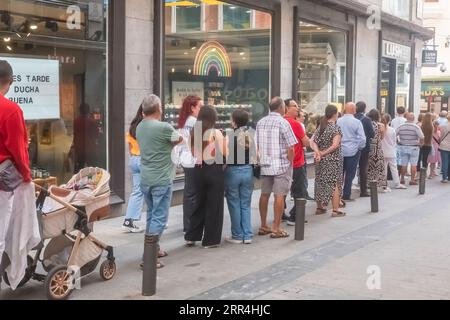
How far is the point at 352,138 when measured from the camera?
11016mm

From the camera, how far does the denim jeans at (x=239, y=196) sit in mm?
7691

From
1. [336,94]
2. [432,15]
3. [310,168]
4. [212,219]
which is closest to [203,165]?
[212,219]

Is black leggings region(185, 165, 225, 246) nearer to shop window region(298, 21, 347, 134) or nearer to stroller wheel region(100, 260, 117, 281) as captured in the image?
stroller wheel region(100, 260, 117, 281)

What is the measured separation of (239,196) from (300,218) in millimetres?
868

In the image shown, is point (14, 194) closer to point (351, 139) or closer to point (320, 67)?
point (351, 139)

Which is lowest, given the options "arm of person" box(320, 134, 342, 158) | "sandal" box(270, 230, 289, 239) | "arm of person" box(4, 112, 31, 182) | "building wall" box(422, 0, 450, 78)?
"sandal" box(270, 230, 289, 239)

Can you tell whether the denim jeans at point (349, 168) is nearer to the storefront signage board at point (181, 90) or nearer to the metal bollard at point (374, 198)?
the metal bollard at point (374, 198)

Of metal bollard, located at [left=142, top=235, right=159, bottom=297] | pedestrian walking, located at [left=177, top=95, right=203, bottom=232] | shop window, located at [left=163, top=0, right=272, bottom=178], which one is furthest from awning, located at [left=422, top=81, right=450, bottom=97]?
metal bollard, located at [left=142, top=235, right=159, bottom=297]

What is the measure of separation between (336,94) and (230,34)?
17.9 feet

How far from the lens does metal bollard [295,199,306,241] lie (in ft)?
26.1

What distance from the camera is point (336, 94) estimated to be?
56.3 ft

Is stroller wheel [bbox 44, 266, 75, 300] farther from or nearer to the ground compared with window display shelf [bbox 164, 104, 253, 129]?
nearer to the ground

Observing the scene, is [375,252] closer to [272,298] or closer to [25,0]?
[272,298]

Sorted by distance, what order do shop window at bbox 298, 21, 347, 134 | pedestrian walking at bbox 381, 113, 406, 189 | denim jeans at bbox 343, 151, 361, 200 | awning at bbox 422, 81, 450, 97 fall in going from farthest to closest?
awning at bbox 422, 81, 450, 97, shop window at bbox 298, 21, 347, 134, pedestrian walking at bbox 381, 113, 406, 189, denim jeans at bbox 343, 151, 361, 200
